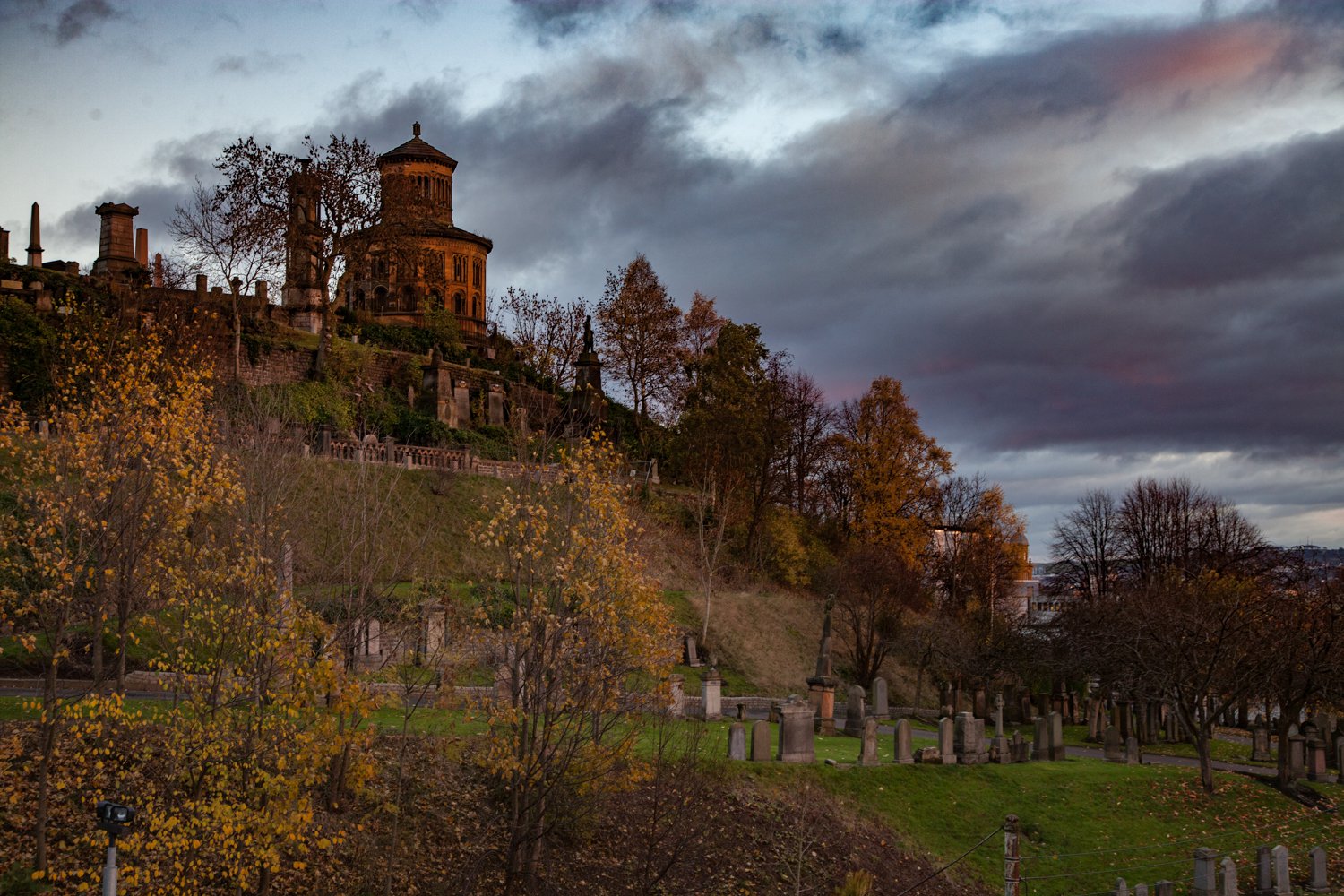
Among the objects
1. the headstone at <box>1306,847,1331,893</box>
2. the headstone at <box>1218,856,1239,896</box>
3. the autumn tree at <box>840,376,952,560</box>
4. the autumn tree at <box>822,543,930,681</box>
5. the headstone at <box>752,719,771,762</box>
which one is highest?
the autumn tree at <box>840,376,952,560</box>

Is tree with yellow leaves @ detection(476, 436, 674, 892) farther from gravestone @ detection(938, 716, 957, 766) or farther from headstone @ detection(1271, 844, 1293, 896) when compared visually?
headstone @ detection(1271, 844, 1293, 896)

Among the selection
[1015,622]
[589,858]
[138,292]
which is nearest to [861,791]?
[589,858]

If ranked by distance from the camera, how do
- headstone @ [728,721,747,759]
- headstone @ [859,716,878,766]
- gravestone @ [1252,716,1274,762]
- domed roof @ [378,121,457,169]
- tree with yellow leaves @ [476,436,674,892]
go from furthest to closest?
domed roof @ [378,121,457,169]
gravestone @ [1252,716,1274,762]
headstone @ [859,716,878,766]
headstone @ [728,721,747,759]
tree with yellow leaves @ [476,436,674,892]

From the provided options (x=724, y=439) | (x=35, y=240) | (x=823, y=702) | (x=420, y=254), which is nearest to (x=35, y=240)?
(x=35, y=240)

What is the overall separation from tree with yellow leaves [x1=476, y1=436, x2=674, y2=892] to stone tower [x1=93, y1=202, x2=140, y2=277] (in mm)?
43214

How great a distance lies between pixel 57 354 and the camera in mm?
38969

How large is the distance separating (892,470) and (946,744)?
33.0 m

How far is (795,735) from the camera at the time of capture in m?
24.1

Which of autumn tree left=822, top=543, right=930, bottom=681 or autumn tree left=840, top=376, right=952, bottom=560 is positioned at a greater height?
autumn tree left=840, top=376, right=952, bottom=560

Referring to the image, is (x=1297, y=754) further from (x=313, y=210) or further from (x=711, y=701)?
(x=313, y=210)

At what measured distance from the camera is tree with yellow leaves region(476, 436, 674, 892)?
54.0ft

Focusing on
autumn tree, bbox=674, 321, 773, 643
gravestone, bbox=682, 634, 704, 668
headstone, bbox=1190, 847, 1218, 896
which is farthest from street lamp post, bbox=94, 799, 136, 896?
autumn tree, bbox=674, 321, 773, 643

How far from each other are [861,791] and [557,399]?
36.7m

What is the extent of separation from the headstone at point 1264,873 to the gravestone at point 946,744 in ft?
20.9
